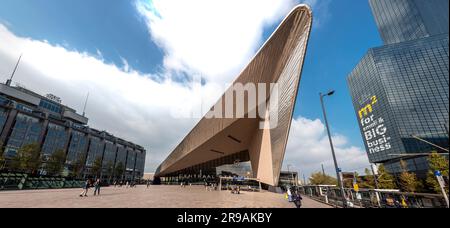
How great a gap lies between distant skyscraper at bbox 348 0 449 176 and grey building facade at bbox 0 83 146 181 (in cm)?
9301

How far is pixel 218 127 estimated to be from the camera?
26078 mm

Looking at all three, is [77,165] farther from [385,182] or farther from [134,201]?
[385,182]

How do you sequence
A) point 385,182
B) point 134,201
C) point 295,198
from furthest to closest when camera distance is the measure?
1. point 385,182
2. point 134,201
3. point 295,198

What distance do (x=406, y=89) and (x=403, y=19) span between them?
Result: 109 ft

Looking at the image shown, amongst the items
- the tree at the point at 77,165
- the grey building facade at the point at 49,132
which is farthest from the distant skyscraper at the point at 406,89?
the grey building facade at the point at 49,132

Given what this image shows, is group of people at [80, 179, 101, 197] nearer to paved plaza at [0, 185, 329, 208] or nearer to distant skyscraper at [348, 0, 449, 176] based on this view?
paved plaza at [0, 185, 329, 208]

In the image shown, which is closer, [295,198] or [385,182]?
[295,198]

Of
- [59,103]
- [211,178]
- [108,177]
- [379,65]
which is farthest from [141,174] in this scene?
[379,65]

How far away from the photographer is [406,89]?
57.2 metres

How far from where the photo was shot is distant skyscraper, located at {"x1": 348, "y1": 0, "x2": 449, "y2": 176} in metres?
51.9

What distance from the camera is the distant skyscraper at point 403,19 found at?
191ft

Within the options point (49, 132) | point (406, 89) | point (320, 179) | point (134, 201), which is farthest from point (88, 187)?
point (406, 89)
